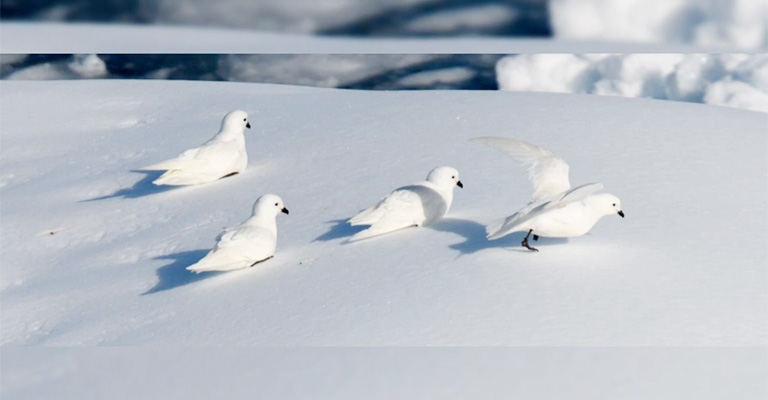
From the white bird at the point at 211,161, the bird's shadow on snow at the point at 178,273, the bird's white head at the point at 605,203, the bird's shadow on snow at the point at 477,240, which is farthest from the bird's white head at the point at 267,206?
the bird's white head at the point at 605,203

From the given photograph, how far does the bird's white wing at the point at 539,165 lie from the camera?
413 cm

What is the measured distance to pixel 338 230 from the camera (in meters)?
4.46

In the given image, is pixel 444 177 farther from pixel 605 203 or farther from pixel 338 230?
pixel 605 203

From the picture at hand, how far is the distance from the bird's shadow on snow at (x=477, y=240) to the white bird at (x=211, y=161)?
5.01 feet

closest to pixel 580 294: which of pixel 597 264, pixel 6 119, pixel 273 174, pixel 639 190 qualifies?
pixel 597 264

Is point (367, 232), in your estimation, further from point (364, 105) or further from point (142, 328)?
point (364, 105)

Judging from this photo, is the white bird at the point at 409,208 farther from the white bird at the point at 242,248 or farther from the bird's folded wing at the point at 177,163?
the bird's folded wing at the point at 177,163

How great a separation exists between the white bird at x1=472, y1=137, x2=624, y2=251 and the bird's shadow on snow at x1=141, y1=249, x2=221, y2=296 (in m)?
1.32

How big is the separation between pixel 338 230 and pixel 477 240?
0.72m

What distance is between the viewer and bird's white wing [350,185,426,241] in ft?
13.5

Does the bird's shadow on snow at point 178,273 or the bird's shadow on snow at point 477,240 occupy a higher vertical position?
the bird's shadow on snow at point 477,240

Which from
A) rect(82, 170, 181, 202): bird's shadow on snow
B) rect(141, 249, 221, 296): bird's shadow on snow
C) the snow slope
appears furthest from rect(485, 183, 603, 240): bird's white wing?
rect(82, 170, 181, 202): bird's shadow on snow

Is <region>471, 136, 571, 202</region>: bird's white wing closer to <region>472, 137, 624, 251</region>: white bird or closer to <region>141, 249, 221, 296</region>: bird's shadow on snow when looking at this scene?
<region>472, 137, 624, 251</region>: white bird

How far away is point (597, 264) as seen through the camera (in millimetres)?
3793
